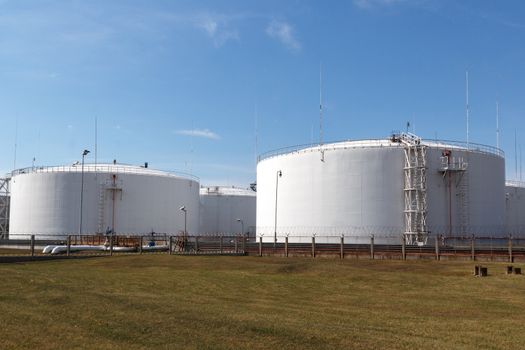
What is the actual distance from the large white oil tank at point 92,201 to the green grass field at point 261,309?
41.5 metres

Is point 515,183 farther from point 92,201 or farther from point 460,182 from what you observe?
point 92,201

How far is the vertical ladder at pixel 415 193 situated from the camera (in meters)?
50.1

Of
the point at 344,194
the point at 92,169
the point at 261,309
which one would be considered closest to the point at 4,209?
the point at 92,169

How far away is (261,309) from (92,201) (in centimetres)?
5751

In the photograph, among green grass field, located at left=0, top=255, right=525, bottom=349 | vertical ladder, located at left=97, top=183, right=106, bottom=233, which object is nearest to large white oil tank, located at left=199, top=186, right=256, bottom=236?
vertical ladder, located at left=97, top=183, right=106, bottom=233

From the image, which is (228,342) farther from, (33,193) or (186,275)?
(33,193)

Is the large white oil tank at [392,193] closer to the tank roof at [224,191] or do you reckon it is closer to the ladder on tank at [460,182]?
the ladder on tank at [460,182]

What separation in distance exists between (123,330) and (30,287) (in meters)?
8.39

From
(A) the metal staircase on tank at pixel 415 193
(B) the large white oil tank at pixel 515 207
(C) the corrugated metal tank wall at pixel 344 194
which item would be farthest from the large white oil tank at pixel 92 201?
(B) the large white oil tank at pixel 515 207

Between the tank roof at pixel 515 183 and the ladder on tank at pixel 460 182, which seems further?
the tank roof at pixel 515 183

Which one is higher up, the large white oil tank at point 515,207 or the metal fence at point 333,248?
the large white oil tank at point 515,207

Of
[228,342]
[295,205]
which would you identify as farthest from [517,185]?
[228,342]

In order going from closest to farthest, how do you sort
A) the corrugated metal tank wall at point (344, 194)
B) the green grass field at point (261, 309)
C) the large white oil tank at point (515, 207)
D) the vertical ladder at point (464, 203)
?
the green grass field at point (261, 309) < the corrugated metal tank wall at point (344, 194) < the vertical ladder at point (464, 203) < the large white oil tank at point (515, 207)

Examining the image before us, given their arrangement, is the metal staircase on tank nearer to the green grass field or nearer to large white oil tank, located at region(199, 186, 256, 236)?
the green grass field
